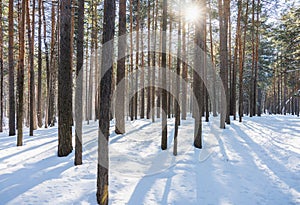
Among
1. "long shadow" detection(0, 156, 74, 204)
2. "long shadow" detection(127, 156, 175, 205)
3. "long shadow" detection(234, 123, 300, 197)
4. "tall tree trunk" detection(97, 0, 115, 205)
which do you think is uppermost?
"tall tree trunk" detection(97, 0, 115, 205)

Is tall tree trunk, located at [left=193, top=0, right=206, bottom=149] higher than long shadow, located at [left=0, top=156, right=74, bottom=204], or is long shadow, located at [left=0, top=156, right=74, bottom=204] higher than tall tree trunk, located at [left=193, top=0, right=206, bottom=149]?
tall tree trunk, located at [left=193, top=0, right=206, bottom=149]

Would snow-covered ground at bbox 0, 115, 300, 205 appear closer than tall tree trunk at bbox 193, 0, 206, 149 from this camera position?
Yes

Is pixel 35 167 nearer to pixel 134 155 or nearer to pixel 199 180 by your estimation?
pixel 134 155

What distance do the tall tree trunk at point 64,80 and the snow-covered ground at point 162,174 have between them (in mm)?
688

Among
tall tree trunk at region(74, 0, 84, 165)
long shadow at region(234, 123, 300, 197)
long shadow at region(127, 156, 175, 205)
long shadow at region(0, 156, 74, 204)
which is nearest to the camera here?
long shadow at region(0, 156, 74, 204)

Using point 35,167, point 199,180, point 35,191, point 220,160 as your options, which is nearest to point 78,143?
point 35,167

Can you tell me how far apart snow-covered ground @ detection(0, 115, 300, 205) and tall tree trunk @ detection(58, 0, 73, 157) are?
69 centimetres

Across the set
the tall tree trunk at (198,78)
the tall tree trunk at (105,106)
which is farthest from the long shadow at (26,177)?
the tall tree trunk at (198,78)

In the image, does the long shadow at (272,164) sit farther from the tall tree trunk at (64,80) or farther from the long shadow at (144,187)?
the tall tree trunk at (64,80)

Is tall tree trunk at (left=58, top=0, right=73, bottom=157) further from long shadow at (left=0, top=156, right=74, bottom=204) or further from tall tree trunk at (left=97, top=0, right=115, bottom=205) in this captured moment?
tall tree trunk at (left=97, top=0, right=115, bottom=205)

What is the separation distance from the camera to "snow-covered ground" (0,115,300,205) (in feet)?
15.5

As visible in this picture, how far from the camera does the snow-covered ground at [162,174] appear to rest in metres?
4.72

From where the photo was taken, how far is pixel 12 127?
39.9 ft

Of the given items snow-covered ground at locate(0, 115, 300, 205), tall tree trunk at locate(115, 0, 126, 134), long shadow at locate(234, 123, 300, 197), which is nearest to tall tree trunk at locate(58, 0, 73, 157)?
snow-covered ground at locate(0, 115, 300, 205)
